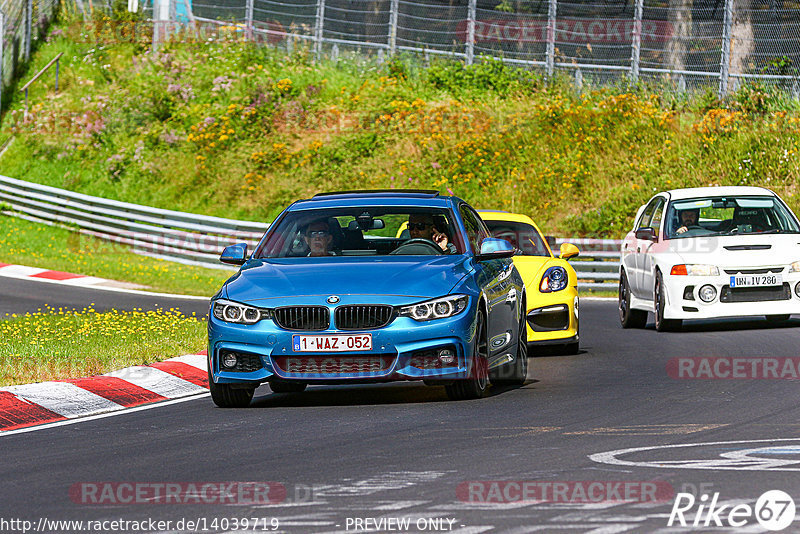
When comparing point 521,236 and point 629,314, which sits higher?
point 521,236

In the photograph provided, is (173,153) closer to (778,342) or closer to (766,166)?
(766,166)

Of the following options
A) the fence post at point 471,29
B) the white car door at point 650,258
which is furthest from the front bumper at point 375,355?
the fence post at point 471,29

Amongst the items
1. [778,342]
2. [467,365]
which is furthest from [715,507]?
[778,342]

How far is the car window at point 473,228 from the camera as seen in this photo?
37.6ft

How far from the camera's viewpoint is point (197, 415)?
10.2m

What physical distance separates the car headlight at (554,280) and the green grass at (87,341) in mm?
3400

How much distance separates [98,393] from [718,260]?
7903mm

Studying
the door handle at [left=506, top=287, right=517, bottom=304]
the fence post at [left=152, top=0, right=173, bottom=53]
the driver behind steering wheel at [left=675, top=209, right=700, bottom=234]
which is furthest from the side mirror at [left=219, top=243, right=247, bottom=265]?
the fence post at [left=152, top=0, right=173, bottom=53]

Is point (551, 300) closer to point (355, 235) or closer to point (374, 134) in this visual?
point (355, 235)

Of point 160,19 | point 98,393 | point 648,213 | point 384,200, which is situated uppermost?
point 160,19

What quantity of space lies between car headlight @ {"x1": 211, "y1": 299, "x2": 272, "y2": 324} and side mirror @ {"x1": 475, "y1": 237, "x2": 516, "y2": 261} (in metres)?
1.80

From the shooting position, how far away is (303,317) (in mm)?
10047

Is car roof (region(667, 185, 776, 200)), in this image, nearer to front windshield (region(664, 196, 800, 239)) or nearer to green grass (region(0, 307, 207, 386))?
front windshield (region(664, 196, 800, 239))
